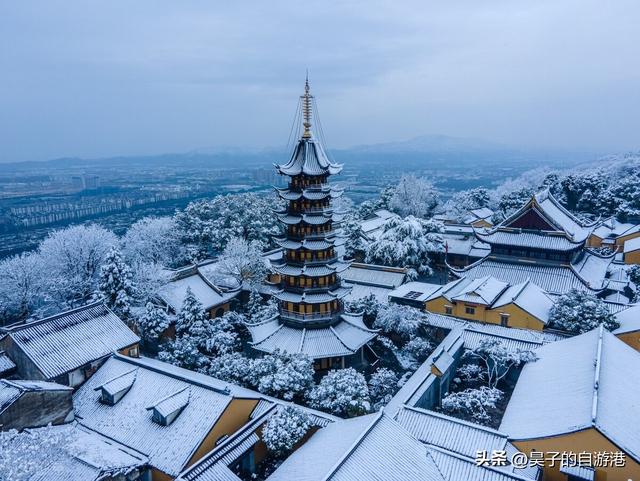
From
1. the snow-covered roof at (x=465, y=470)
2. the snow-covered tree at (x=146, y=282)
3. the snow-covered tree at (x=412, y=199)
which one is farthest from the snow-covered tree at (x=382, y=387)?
the snow-covered tree at (x=412, y=199)

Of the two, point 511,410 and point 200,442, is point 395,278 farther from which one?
point 200,442

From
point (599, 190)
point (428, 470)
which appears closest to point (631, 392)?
point (428, 470)

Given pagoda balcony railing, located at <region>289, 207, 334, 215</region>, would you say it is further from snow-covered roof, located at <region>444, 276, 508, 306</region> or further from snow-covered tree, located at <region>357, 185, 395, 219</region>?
snow-covered tree, located at <region>357, 185, 395, 219</region>

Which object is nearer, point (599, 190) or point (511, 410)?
point (511, 410)

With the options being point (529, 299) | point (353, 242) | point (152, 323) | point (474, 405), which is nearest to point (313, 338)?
point (474, 405)

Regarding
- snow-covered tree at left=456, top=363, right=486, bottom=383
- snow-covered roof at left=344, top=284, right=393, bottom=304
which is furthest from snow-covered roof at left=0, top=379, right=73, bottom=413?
snow-covered roof at left=344, top=284, right=393, bottom=304

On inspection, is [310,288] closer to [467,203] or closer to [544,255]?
[544,255]
